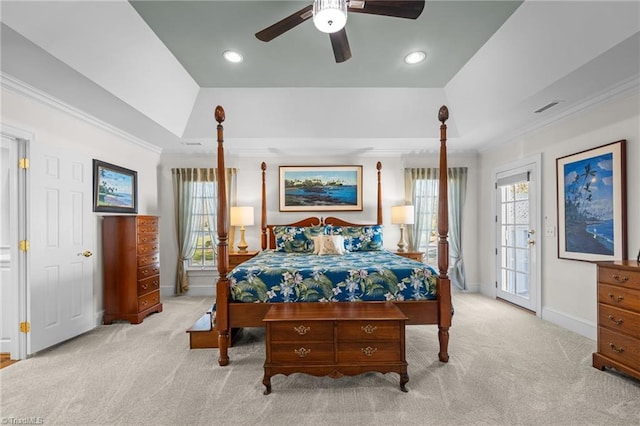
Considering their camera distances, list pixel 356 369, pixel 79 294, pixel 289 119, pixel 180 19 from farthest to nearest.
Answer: pixel 289 119 → pixel 79 294 → pixel 180 19 → pixel 356 369

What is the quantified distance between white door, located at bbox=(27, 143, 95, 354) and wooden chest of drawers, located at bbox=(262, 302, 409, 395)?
2.44 metres

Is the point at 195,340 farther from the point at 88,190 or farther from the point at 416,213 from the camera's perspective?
the point at 416,213

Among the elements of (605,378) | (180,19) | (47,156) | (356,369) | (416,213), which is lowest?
(605,378)

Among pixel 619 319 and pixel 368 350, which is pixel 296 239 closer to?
pixel 368 350

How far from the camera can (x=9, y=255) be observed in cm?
300

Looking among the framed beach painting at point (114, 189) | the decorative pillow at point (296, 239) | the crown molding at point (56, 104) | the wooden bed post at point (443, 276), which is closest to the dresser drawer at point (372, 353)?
the wooden bed post at point (443, 276)

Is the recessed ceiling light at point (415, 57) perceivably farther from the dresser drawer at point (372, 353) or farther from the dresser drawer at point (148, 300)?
the dresser drawer at point (148, 300)

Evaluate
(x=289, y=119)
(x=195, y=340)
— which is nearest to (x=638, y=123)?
(x=289, y=119)

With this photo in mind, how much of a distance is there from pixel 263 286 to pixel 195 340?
994mm

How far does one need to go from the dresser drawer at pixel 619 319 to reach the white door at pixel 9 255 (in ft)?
17.3

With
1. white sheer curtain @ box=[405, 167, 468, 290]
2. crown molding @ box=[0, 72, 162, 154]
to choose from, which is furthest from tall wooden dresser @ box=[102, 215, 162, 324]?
white sheer curtain @ box=[405, 167, 468, 290]

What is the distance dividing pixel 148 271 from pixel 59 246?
1.12 meters

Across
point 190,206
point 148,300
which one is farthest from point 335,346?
point 190,206

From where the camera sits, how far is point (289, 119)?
4.27 meters
